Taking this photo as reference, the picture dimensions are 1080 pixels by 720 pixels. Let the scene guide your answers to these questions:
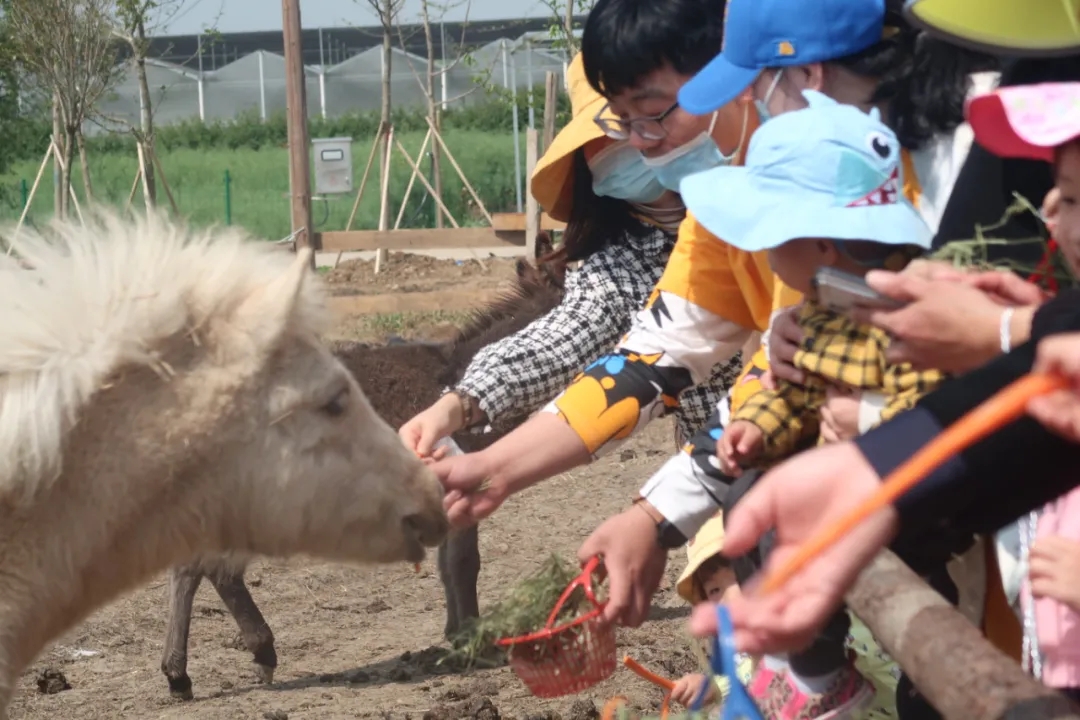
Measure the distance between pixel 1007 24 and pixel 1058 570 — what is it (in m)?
1.10

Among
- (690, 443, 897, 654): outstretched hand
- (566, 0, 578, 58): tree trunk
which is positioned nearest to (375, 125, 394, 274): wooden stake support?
(566, 0, 578, 58): tree trunk

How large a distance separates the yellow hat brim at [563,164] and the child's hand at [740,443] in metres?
1.47

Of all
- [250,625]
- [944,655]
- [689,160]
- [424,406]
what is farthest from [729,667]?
[424,406]

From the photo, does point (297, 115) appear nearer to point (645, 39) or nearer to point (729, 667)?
point (645, 39)

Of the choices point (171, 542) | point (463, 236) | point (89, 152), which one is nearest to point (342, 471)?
point (171, 542)

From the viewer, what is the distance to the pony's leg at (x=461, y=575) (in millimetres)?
6789

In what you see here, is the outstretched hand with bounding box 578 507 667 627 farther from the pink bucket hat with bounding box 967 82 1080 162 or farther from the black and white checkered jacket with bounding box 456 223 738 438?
the pink bucket hat with bounding box 967 82 1080 162

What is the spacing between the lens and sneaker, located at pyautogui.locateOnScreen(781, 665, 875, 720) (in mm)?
2677

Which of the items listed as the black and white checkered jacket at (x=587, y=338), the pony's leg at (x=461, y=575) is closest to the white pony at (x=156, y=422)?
the black and white checkered jacket at (x=587, y=338)

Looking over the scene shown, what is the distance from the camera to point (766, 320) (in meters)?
3.23

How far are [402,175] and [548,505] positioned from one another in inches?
900

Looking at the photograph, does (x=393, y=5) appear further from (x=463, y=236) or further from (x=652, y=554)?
(x=652, y=554)

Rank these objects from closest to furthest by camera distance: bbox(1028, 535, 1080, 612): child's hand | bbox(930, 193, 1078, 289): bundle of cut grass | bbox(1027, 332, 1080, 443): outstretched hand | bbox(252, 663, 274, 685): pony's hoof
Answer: bbox(1027, 332, 1080, 443): outstretched hand → bbox(1028, 535, 1080, 612): child's hand → bbox(930, 193, 1078, 289): bundle of cut grass → bbox(252, 663, 274, 685): pony's hoof

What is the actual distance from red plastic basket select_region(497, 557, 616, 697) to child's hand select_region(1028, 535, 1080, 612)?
1.36 m
